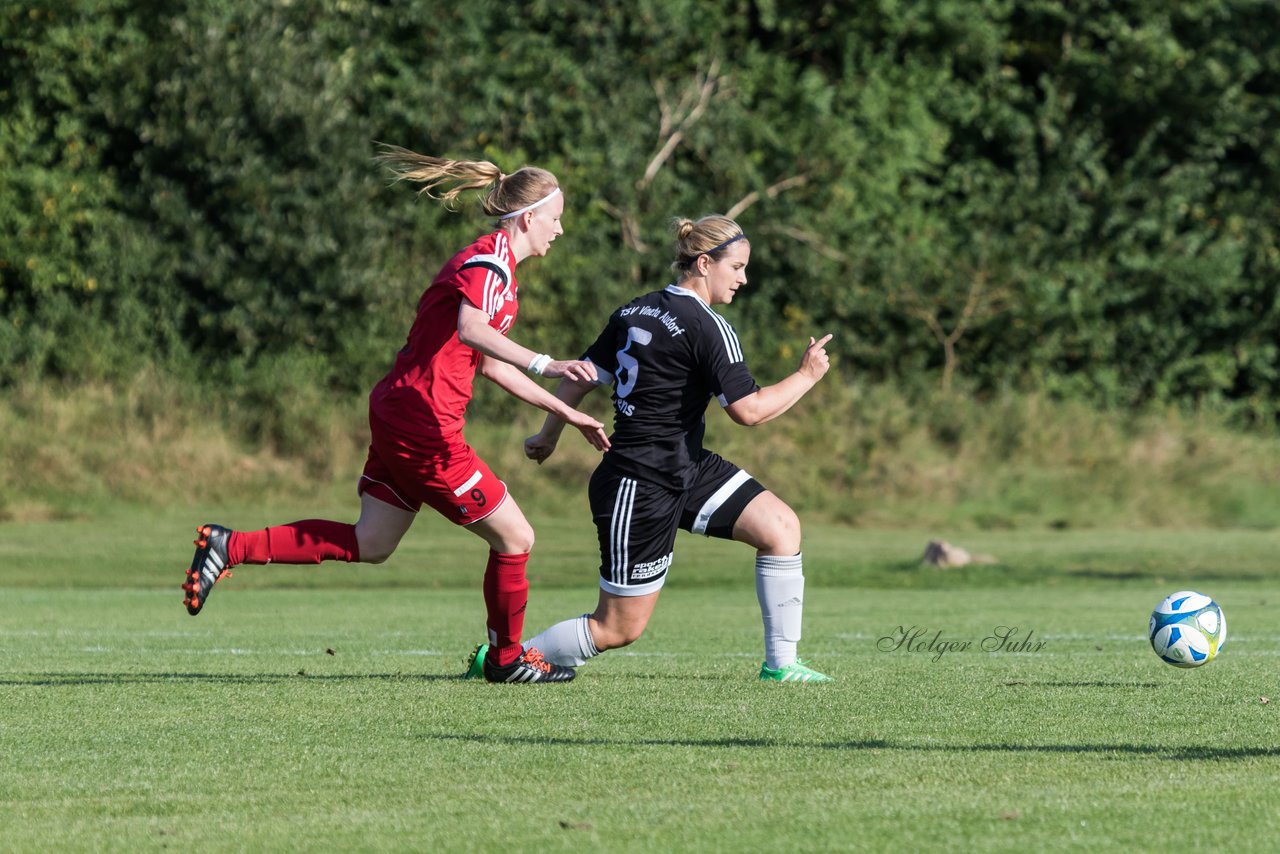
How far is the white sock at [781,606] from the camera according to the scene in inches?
282

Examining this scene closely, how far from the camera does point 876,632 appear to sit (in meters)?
10.3

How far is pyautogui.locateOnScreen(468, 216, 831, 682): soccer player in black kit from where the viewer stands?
6824 millimetres

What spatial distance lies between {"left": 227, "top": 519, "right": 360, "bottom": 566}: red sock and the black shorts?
110 centimetres

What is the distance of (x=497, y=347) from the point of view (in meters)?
6.42

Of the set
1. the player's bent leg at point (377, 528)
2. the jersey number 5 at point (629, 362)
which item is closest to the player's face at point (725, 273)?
the jersey number 5 at point (629, 362)

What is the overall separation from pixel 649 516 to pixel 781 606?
0.77 metres

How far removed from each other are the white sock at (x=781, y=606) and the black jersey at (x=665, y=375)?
2.02 ft

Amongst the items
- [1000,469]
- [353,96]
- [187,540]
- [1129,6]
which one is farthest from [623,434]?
[1129,6]

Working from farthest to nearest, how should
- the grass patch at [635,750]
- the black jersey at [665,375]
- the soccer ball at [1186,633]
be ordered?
the soccer ball at [1186,633] → the black jersey at [665,375] → the grass patch at [635,750]

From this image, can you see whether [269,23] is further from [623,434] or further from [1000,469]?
[623,434]

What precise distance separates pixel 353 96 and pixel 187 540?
11.2 metres

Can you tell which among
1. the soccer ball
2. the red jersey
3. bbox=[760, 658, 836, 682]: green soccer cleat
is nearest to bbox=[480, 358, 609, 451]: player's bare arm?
the red jersey

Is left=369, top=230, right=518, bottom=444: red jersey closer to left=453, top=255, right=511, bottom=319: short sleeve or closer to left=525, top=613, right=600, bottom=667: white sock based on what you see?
left=453, top=255, right=511, bottom=319: short sleeve

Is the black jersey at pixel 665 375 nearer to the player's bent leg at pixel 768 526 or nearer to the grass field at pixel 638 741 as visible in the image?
the player's bent leg at pixel 768 526
